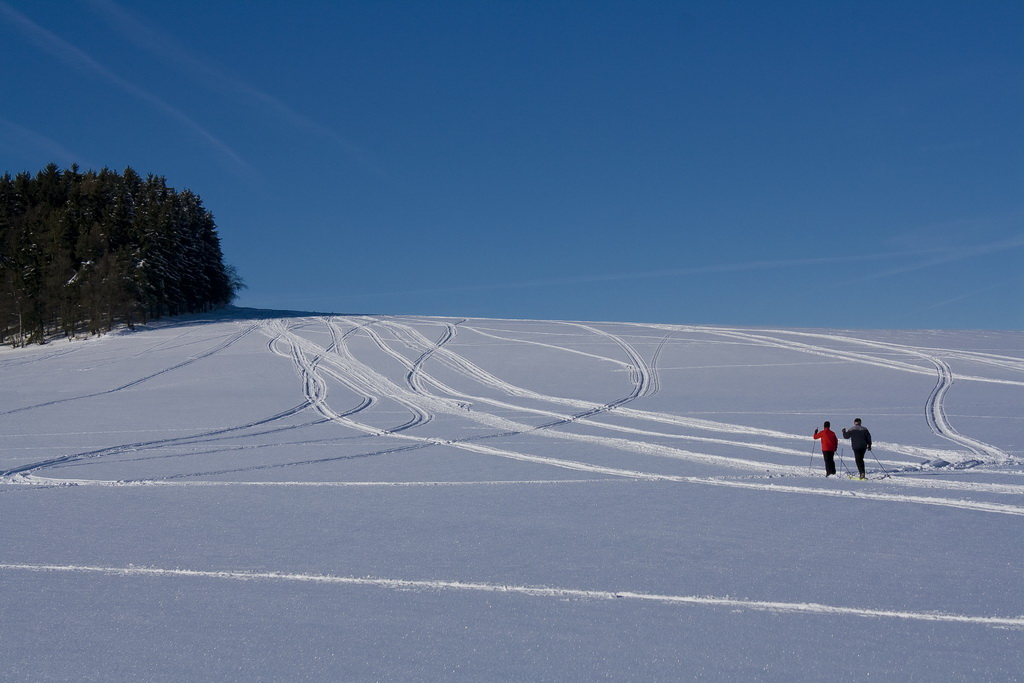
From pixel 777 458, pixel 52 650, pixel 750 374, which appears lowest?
pixel 52 650

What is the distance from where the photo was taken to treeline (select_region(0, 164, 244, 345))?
178ft

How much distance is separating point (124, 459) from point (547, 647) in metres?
13.9

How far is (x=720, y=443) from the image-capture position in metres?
18.5

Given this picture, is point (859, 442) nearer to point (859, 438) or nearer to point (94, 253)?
point (859, 438)

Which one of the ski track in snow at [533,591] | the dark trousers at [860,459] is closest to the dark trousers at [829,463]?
the dark trousers at [860,459]

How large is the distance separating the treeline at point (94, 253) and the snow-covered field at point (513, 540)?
30064mm

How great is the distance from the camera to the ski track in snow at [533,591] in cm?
699

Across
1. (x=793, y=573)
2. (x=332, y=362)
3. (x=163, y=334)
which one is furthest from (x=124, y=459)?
(x=163, y=334)

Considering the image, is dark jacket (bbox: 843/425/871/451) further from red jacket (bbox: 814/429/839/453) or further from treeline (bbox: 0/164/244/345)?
treeline (bbox: 0/164/244/345)

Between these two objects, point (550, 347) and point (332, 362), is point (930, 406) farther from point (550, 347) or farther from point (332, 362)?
point (332, 362)

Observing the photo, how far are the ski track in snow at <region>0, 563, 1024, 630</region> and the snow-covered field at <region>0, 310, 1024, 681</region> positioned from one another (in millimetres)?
33

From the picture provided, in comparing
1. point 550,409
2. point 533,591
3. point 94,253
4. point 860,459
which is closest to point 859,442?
point 860,459

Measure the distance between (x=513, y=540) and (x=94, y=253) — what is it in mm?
57478

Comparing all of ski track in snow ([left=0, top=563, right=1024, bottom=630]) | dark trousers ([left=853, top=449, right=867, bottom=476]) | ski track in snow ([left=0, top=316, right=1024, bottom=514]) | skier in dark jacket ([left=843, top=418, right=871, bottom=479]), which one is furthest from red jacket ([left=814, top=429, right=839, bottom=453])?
ski track in snow ([left=0, top=563, right=1024, bottom=630])
